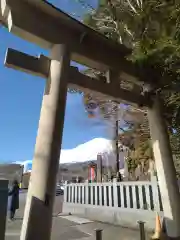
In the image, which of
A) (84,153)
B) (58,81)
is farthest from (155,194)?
(84,153)

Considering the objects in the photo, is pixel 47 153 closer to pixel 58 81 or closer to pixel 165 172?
pixel 58 81

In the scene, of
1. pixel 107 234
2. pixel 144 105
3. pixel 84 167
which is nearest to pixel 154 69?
pixel 144 105

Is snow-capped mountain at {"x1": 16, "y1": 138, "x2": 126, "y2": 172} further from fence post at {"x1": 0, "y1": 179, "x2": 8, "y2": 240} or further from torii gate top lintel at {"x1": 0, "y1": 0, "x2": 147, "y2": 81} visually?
fence post at {"x1": 0, "y1": 179, "x2": 8, "y2": 240}

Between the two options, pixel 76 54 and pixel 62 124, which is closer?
pixel 62 124

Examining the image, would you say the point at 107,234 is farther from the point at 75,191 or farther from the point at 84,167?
the point at 84,167

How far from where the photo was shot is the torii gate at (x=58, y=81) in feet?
12.2

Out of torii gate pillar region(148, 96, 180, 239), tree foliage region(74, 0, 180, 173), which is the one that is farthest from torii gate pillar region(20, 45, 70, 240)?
torii gate pillar region(148, 96, 180, 239)

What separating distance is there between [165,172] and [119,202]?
8.07 ft

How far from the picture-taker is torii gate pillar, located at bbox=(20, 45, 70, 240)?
3.55 metres

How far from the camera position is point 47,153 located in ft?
12.7

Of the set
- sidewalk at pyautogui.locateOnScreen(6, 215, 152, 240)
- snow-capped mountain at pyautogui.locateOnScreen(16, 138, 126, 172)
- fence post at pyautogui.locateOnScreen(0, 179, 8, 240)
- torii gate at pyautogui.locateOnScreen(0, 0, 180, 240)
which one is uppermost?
snow-capped mountain at pyautogui.locateOnScreen(16, 138, 126, 172)

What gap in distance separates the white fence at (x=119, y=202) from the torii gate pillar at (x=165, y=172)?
30.2 inches

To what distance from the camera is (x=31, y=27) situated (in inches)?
170

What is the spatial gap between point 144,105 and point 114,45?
1630 millimetres
